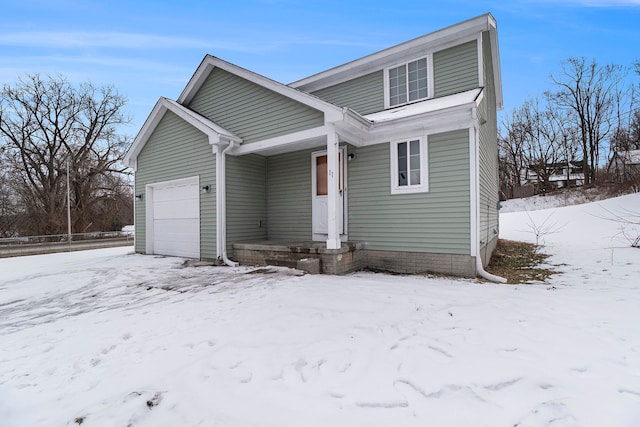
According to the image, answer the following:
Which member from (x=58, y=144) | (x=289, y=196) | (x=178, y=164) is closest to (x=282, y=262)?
(x=289, y=196)

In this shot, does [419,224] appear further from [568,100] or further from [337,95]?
[568,100]

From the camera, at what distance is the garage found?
8367 millimetres

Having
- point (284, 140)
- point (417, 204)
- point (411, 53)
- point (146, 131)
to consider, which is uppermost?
point (411, 53)

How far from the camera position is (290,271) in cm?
616

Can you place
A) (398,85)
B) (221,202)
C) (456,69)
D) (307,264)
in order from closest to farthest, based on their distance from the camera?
(307,264) < (456,69) < (221,202) < (398,85)

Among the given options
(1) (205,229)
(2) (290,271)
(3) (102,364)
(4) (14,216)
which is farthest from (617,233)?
(4) (14,216)

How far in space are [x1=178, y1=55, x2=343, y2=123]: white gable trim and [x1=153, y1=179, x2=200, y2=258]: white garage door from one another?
281 centimetres

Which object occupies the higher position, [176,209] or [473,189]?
[473,189]

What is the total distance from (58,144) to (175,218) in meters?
20.3

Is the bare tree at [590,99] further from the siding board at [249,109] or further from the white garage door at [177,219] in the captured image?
the white garage door at [177,219]

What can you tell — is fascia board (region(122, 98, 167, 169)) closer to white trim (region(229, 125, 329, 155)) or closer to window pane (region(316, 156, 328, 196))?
white trim (region(229, 125, 329, 155))

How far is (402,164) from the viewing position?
660 cm

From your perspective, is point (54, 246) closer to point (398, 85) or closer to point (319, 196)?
point (319, 196)

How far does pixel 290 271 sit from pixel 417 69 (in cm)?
624
